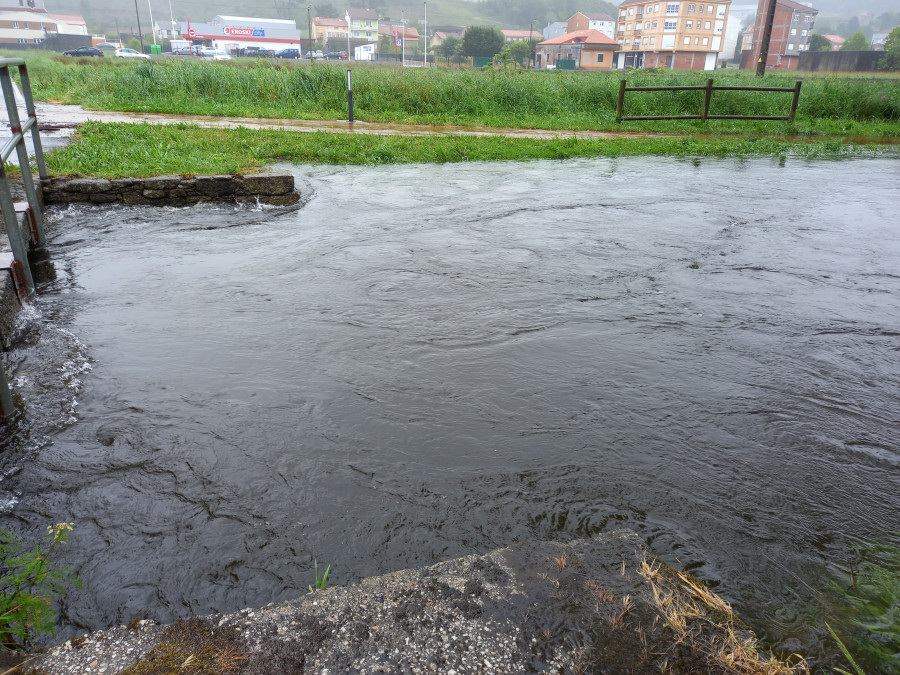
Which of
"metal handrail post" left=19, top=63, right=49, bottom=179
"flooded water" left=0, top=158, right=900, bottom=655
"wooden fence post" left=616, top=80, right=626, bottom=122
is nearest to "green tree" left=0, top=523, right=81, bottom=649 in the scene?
"flooded water" left=0, top=158, right=900, bottom=655

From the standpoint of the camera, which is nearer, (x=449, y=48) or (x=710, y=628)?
(x=710, y=628)

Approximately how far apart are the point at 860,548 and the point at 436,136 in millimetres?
12351

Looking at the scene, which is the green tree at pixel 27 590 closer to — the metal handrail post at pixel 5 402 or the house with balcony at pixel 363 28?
the metal handrail post at pixel 5 402

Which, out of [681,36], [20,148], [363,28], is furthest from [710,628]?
[363,28]

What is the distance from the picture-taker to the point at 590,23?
458 feet

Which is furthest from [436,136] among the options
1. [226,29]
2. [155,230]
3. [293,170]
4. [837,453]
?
[226,29]

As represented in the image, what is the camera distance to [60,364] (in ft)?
12.6

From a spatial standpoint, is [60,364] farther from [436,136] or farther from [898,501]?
[436,136]

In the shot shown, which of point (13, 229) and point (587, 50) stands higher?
point (587, 50)

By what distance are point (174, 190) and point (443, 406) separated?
6199 millimetres

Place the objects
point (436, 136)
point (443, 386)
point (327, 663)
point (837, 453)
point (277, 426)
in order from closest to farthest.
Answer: point (327, 663) → point (837, 453) → point (277, 426) → point (443, 386) → point (436, 136)

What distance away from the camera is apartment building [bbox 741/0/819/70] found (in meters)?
89.6

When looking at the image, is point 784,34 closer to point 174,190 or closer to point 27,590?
point 174,190

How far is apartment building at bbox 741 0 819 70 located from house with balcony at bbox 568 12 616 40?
36.3m
